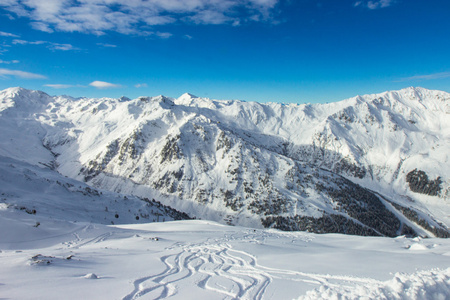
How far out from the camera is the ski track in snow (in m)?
Result: 11.7

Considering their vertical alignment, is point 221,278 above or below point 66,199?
above

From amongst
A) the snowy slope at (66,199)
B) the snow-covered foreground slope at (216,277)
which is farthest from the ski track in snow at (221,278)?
the snowy slope at (66,199)

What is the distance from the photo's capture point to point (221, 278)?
14438 mm

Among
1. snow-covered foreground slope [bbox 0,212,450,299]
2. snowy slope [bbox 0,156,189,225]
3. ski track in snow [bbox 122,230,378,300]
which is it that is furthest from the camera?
snowy slope [bbox 0,156,189,225]

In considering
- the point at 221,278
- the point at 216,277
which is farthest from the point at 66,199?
the point at 221,278

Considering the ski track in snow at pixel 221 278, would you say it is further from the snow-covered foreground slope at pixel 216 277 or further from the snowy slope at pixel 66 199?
the snowy slope at pixel 66 199

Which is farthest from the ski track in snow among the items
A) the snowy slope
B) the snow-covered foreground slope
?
the snowy slope

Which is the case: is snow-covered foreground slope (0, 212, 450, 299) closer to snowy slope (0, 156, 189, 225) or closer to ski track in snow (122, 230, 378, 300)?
ski track in snow (122, 230, 378, 300)

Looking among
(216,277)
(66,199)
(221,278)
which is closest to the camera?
(221,278)

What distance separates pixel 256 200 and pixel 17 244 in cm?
17240

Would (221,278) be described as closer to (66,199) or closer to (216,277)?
(216,277)

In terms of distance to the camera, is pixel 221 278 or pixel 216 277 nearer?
pixel 221 278

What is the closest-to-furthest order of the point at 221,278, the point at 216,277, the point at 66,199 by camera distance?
the point at 221,278, the point at 216,277, the point at 66,199

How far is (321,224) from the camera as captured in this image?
166m
